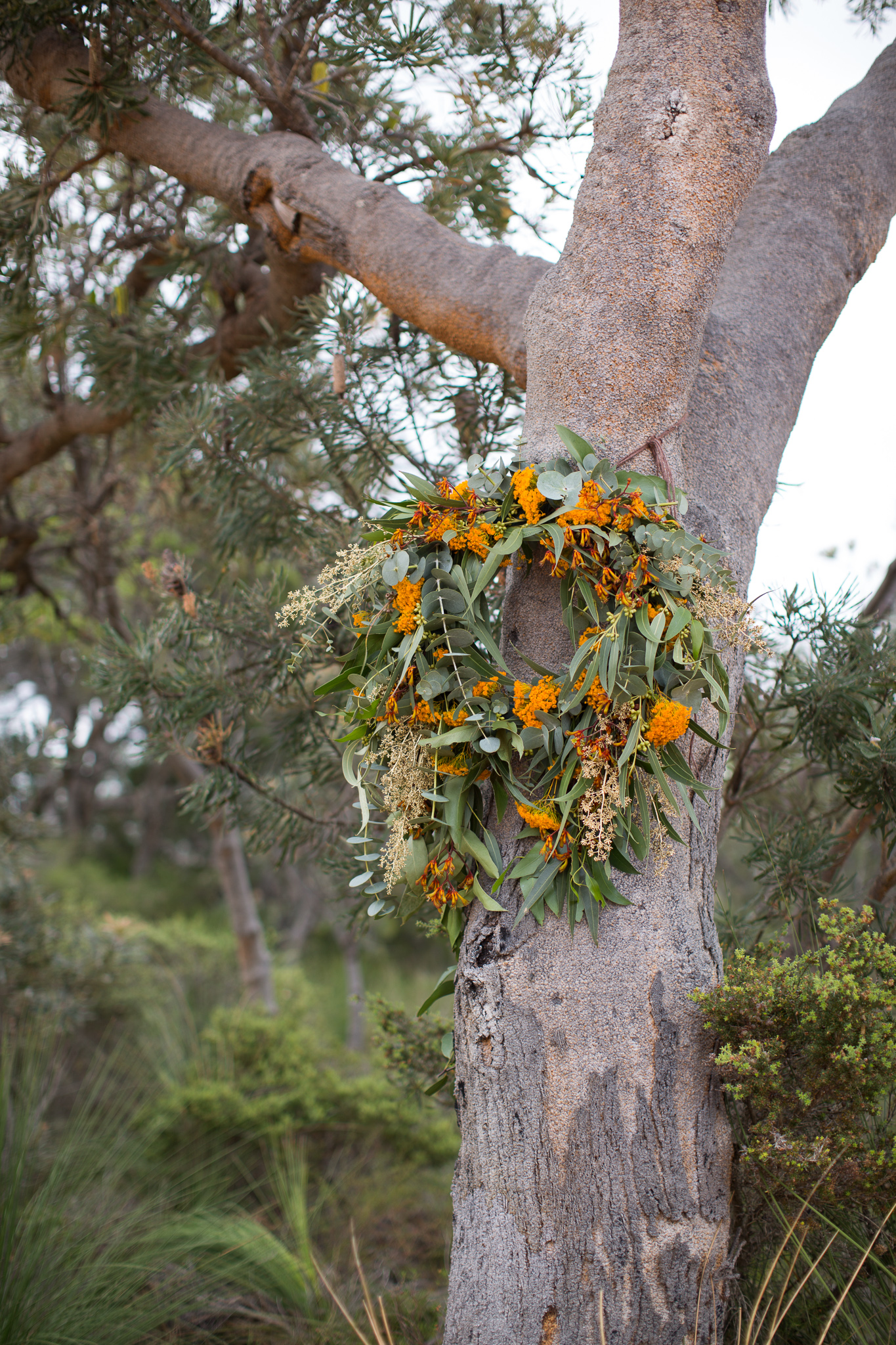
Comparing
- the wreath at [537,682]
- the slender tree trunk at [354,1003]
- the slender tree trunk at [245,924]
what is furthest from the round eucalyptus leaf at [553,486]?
the slender tree trunk at [354,1003]

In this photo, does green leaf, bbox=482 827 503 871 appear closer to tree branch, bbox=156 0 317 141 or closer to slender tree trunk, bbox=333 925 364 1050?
tree branch, bbox=156 0 317 141

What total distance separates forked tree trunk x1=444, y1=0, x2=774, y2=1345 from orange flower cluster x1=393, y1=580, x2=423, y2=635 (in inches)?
8.8

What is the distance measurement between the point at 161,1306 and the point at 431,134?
11.6ft

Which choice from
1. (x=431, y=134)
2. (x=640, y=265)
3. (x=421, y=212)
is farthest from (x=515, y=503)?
(x=431, y=134)

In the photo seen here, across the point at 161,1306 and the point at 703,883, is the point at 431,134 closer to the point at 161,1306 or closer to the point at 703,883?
the point at 703,883

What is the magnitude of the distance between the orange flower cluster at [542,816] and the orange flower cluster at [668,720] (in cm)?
20

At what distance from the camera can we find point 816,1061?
1267 mm

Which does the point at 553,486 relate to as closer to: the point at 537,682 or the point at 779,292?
the point at 537,682

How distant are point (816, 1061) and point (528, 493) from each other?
102 centimetres

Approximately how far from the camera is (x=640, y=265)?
57.7 inches

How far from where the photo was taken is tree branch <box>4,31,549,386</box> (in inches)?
74.5

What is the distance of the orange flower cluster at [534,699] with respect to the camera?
128cm

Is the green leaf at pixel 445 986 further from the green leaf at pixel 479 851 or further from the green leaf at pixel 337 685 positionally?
the green leaf at pixel 337 685

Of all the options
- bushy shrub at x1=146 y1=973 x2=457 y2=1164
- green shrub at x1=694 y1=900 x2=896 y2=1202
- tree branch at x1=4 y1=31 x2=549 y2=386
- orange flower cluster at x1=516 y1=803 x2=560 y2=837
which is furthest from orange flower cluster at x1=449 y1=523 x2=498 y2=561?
bushy shrub at x1=146 y1=973 x2=457 y2=1164
